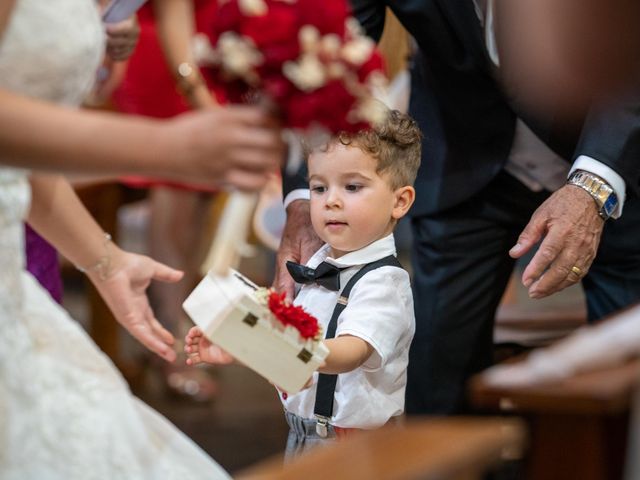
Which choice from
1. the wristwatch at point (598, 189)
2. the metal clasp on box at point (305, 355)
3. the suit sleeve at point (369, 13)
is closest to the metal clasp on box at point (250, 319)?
the metal clasp on box at point (305, 355)


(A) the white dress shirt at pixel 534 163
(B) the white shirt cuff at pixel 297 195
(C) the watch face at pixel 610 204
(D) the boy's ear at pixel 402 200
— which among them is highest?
(A) the white dress shirt at pixel 534 163

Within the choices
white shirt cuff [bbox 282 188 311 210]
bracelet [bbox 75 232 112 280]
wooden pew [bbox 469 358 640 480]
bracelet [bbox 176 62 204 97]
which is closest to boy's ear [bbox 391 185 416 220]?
white shirt cuff [bbox 282 188 311 210]

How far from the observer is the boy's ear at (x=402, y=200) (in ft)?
7.97

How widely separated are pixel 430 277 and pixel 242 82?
1487 millimetres

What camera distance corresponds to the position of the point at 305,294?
96.0 inches

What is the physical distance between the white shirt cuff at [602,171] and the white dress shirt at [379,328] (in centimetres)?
45

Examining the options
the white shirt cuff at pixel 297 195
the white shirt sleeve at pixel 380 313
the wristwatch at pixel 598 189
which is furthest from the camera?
the white shirt cuff at pixel 297 195

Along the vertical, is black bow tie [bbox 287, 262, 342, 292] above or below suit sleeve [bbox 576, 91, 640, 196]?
below

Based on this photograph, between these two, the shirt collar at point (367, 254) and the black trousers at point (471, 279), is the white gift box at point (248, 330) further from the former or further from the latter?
the black trousers at point (471, 279)

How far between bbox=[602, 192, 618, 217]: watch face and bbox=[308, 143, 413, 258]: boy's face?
48cm

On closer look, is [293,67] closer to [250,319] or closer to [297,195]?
[250,319]

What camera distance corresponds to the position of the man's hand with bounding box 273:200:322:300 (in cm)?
252

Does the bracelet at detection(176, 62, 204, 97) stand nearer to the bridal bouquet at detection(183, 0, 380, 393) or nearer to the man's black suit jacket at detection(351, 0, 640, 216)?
the man's black suit jacket at detection(351, 0, 640, 216)

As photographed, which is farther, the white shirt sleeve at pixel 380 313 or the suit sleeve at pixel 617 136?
the suit sleeve at pixel 617 136
